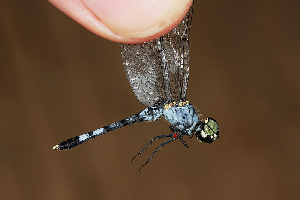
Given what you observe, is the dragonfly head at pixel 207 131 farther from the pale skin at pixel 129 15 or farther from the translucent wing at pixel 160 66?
the pale skin at pixel 129 15

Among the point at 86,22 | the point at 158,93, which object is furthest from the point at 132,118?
the point at 86,22

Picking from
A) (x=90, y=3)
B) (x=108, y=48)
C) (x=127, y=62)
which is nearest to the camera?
(x=90, y=3)

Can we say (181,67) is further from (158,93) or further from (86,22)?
(86,22)

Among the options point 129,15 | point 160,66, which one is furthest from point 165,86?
point 129,15

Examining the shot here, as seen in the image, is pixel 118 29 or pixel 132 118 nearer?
pixel 118 29

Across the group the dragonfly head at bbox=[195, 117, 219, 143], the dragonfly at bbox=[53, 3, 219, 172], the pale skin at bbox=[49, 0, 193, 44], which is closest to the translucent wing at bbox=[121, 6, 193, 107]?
the dragonfly at bbox=[53, 3, 219, 172]

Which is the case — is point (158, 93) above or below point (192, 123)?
above

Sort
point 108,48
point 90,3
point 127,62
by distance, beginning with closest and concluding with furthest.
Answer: point 90,3, point 127,62, point 108,48

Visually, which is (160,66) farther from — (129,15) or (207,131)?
(129,15)
